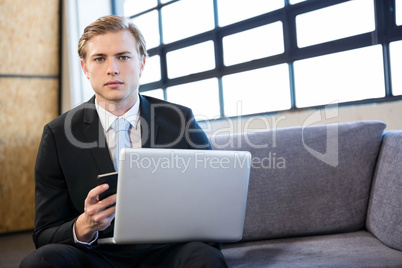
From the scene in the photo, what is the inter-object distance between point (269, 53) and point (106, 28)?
5.47ft

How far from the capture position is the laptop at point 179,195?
47.6 inches

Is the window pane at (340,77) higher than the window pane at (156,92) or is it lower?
lower

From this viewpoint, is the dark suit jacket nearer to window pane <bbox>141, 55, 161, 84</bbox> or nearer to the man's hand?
the man's hand

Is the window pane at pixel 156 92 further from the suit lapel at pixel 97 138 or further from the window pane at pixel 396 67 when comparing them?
the suit lapel at pixel 97 138

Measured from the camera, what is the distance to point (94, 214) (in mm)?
1326

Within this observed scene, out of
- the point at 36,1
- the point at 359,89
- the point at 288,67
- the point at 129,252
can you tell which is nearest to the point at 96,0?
the point at 36,1

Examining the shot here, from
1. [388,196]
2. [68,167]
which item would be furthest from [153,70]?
[388,196]

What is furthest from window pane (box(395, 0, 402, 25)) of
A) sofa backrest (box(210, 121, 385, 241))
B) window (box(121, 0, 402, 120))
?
sofa backrest (box(210, 121, 385, 241))

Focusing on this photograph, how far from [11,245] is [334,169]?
2.68 meters

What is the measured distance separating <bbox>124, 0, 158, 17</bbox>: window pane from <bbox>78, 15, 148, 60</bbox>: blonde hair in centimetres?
259

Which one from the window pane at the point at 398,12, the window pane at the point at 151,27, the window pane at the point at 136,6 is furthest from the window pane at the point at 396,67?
the window pane at the point at 136,6

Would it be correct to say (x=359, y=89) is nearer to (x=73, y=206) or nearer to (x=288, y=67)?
(x=288, y=67)

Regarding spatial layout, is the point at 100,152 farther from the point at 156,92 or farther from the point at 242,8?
the point at 156,92

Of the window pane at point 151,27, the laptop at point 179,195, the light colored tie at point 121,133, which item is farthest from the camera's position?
the window pane at point 151,27
